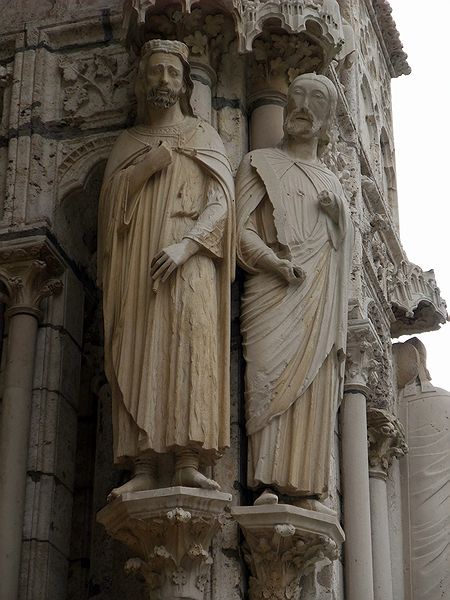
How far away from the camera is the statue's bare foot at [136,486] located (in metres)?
7.03

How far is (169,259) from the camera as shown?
24.1 feet

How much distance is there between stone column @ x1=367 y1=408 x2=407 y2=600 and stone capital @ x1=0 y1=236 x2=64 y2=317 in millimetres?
2445

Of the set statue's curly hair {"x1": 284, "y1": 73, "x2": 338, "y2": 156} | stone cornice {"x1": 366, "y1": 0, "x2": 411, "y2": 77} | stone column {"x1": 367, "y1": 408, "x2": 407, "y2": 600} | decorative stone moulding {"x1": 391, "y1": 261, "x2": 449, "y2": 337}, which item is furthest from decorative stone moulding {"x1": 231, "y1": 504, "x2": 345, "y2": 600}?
stone cornice {"x1": 366, "y1": 0, "x2": 411, "y2": 77}

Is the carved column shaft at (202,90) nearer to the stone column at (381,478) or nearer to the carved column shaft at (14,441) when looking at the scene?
the carved column shaft at (14,441)

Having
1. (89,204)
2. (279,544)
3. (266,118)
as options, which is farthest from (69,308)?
(279,544)

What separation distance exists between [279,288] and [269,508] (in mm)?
1122

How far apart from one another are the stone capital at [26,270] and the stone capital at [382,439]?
8.02 feet

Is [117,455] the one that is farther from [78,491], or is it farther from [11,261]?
[11,261]

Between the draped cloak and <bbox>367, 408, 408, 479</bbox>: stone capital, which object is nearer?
the draped cloak

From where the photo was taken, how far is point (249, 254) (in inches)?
303

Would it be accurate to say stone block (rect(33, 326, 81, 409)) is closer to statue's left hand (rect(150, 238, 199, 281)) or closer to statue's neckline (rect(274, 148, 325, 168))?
statue's left hand (rect(150, 238, 199, 281))

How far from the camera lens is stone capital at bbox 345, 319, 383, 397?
30.6ft

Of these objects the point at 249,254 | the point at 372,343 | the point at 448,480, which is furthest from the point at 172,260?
the point at 448,480

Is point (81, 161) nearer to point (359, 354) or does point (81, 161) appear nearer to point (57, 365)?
point (57, 365)
